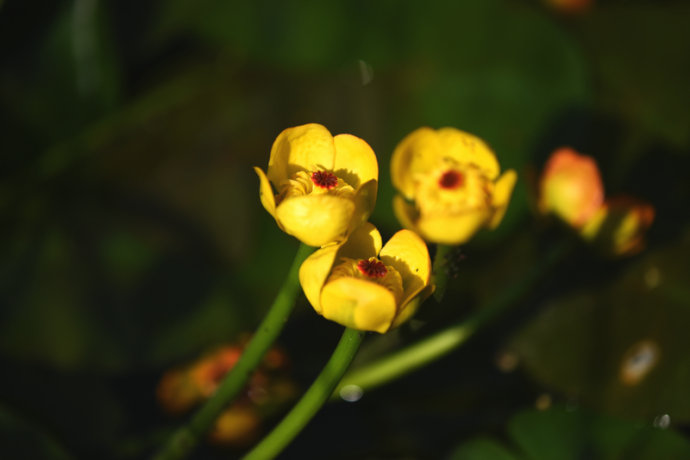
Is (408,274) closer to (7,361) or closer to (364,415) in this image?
(364,415)

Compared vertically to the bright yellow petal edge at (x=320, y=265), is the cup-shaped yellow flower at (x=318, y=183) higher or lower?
higher

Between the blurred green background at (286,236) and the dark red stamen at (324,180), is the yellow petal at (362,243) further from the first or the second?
the blurred green background at (286,236)

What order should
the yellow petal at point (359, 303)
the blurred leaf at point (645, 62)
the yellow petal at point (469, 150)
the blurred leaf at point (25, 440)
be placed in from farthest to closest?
the blurred leaf at point (645, 62), the blurred leaf at point (25, 440), the yellow petal at point (469, 150), the yellow petal at point (359, 303)

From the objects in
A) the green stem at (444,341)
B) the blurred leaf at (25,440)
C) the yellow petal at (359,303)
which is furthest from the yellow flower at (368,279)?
the blurred leaf at (25,440)

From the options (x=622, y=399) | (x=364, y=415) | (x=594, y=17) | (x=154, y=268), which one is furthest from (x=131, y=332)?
(x=594, y=17)

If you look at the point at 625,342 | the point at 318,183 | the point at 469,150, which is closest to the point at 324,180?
the point at 318,183

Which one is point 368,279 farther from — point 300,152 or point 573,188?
point 573,188
